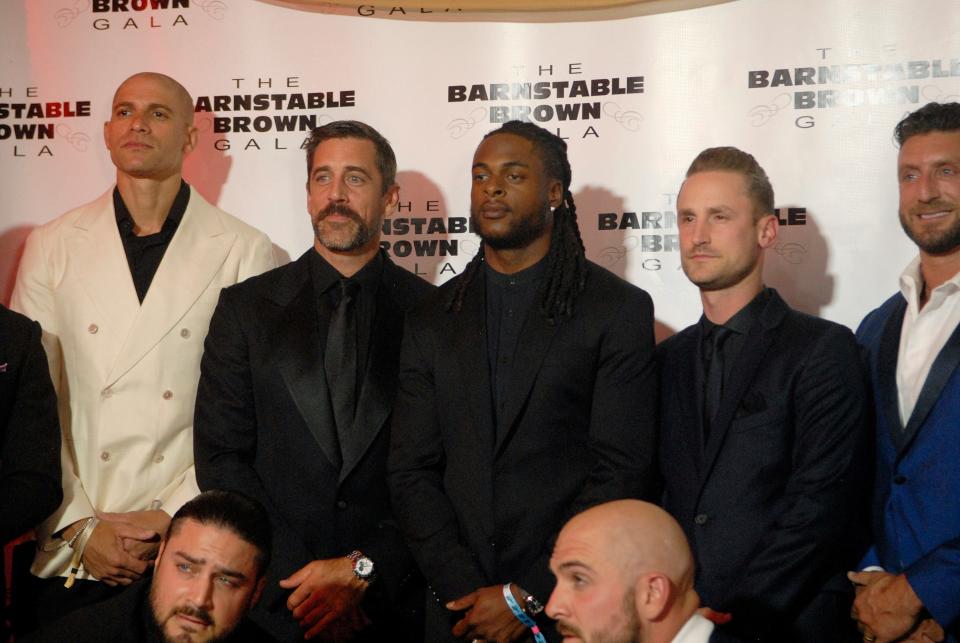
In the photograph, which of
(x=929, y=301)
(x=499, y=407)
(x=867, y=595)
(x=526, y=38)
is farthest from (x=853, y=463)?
(x=526, y=38)

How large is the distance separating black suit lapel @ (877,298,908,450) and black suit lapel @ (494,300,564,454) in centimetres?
98

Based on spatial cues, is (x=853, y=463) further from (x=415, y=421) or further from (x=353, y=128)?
(x=353, y=128)

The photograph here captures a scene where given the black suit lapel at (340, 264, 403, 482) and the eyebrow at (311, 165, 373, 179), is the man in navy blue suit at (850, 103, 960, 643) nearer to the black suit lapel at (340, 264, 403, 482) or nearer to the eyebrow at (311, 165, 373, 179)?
the black suit lapel at (340, 264, 403, 482)

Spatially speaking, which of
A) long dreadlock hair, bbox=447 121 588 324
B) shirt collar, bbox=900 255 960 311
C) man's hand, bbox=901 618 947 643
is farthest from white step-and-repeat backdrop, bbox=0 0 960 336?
man's hand, bbox=901 618 947 643

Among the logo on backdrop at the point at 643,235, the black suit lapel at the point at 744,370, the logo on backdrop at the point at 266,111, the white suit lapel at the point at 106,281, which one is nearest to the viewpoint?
the black suit lapel at the point at 744,370

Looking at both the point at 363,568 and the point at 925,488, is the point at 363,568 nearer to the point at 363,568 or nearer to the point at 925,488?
the point at 363,568

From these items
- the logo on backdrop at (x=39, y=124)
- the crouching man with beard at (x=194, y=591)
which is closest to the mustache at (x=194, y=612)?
the crouching man with beard at (x=194, y=591)

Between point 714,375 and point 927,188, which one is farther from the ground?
point 927,188

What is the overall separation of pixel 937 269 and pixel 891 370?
345mm

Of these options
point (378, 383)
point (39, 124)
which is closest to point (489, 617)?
point (378, 383)

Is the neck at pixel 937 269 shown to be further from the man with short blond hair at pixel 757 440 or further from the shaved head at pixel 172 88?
the shaved head at pixel 172 88

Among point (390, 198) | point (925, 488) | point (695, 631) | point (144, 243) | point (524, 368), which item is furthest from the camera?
point (144, 243)

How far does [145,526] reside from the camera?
150 inches

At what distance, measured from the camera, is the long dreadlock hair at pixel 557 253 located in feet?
11.6
